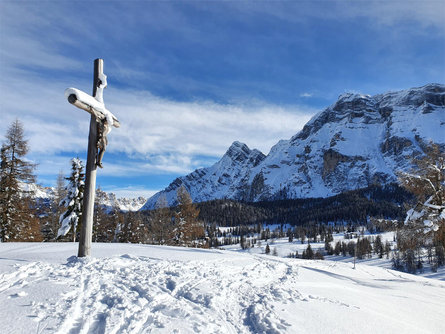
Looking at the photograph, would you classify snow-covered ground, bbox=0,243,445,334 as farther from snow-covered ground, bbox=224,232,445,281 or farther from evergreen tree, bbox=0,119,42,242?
snow-covered ground, bbox=224,232,445,281

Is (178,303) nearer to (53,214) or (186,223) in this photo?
(186,223)

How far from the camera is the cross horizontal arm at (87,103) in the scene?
717 cm

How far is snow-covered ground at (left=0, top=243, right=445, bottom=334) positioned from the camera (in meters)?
4.38

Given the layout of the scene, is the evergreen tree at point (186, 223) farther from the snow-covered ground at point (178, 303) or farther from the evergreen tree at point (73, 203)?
the snow-covered ground at point (178, 303)

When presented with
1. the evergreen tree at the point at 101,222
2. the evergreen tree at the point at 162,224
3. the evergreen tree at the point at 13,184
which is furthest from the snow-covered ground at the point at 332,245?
the evergreen tree at the point at 13,184

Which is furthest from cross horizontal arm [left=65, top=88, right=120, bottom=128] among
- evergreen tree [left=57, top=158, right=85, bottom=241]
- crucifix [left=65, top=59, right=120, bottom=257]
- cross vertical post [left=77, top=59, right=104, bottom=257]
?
evergreen tree [left=57, top=158, right=85, bottom=241]

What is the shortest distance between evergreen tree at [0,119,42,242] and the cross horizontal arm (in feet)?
51.6

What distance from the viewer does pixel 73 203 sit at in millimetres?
24234

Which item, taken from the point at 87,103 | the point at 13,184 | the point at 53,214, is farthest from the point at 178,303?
the point at 53,214

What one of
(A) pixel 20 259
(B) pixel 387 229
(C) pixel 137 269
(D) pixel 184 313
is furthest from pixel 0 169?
(B) pixel 387 229

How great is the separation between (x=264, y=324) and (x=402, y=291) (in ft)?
23.3

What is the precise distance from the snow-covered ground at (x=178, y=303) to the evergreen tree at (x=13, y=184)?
14.0 meters

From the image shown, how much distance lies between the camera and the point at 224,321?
190 inches

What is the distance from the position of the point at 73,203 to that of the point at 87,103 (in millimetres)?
19895
